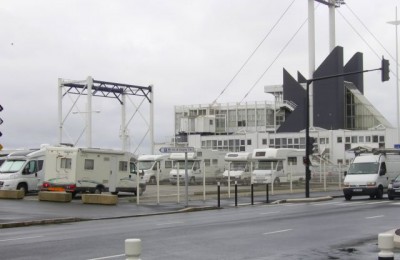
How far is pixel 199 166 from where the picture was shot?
55.2 metres

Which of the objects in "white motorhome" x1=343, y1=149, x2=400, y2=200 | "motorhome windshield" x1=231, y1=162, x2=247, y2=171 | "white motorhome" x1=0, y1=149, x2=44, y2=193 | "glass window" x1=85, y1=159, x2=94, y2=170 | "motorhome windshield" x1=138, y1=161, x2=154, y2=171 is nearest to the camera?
"white motorhome" x1=343, y1=149, x2=400, y2=200

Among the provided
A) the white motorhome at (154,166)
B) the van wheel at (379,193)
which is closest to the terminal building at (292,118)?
the white motorhome at (154,166)

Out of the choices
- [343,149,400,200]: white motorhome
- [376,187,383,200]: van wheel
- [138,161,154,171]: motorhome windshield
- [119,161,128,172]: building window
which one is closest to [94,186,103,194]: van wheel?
[119,161,128,172]: building window

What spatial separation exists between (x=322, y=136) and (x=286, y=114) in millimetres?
19167

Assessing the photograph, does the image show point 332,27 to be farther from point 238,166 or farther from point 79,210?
point 79,210

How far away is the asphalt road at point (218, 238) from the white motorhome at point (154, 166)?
32.7 meters

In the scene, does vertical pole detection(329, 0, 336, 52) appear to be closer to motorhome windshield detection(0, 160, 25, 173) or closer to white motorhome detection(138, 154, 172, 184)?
white motorhome detection(138, 154, 172, 184)

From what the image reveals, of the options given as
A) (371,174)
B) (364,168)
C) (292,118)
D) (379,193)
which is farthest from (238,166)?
(292,118)

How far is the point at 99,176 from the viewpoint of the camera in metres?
34.6

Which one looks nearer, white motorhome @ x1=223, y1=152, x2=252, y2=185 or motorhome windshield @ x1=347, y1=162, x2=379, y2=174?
motorhome windshield @ x1=347, y1=162, x2=379, y2=174

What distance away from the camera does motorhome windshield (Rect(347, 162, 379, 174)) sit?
34434 millimetres

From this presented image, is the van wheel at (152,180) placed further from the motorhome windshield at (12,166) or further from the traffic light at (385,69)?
the traffic light at (385,69)

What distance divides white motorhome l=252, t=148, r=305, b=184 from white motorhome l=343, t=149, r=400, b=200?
1286 cm

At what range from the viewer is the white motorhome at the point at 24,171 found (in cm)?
3641
